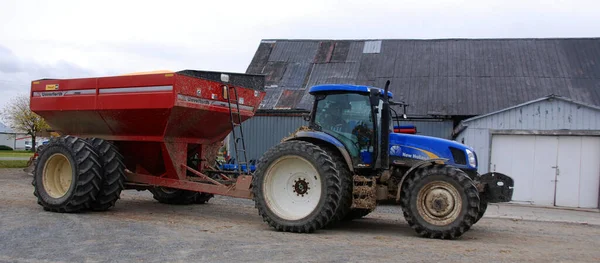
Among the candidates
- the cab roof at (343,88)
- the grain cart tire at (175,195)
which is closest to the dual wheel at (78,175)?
the grain cart tire at (175,195)

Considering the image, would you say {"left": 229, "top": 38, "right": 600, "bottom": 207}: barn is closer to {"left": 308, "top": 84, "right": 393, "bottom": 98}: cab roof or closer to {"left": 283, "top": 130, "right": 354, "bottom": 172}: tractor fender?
{"left": 308, "top": 84, "right": 393, "bottom": 98}: cab roof

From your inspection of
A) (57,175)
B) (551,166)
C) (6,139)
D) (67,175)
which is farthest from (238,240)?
(6,139)

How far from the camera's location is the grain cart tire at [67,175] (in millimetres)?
10125

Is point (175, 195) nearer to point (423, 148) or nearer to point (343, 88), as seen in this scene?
point (343, 88)

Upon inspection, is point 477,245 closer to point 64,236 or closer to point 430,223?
point 430,223

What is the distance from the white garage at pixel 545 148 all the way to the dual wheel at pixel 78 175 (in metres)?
10.2

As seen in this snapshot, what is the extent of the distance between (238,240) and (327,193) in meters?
1.57

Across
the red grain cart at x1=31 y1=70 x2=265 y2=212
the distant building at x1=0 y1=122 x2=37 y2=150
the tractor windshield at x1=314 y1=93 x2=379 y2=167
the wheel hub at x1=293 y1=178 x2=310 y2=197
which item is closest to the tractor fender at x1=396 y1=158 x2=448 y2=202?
the tractor windshield at x1=314 y1=93 x2=379 y2=167

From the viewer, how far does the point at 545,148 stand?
15.6 m

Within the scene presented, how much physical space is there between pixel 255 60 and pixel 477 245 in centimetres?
1647

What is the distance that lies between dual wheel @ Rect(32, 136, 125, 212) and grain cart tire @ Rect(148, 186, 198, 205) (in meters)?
1.63

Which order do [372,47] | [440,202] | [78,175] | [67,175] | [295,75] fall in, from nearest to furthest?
[440,202], [78,175], [67,175], [295,75], [372,47]

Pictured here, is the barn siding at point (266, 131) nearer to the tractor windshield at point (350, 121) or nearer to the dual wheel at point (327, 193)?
the tractor windshield at point (350, 121)

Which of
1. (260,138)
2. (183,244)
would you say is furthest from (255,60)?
(183,244)
